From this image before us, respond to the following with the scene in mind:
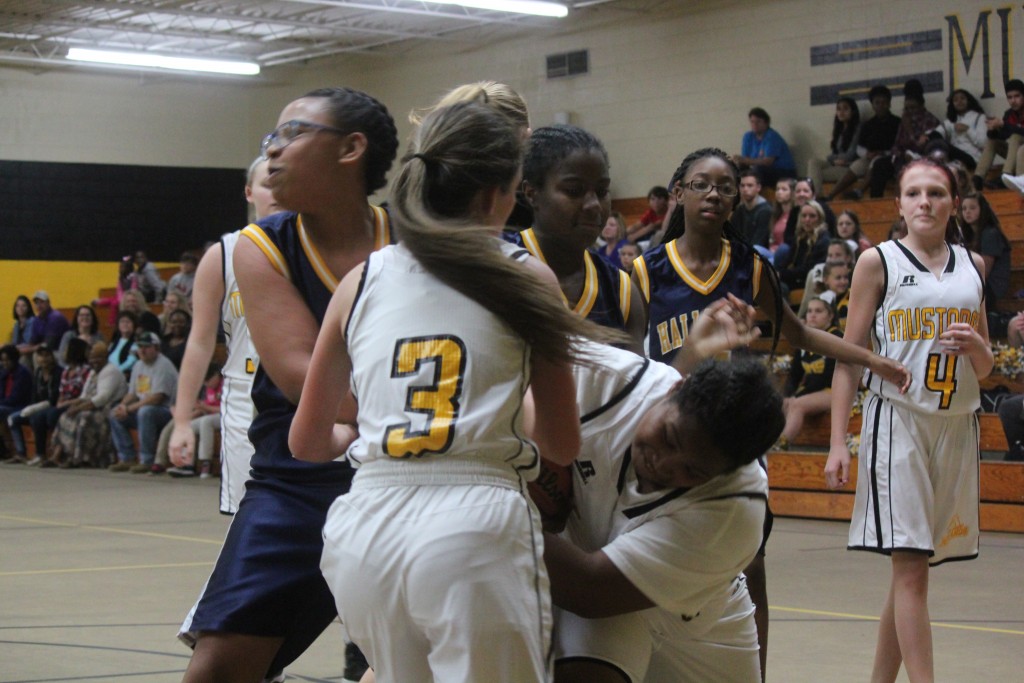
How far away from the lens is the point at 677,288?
4266 mm

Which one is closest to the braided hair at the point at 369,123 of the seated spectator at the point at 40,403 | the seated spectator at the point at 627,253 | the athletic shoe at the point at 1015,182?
the seated spectator at the point at 627,253

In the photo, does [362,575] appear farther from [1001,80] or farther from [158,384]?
[1001,80]

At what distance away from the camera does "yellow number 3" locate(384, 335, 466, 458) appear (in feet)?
7.06

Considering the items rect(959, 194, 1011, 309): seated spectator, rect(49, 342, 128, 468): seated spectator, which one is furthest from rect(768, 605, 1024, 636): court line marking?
rect(49, 342, 128, 468): seated spectator

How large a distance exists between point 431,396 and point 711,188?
7.34 feet

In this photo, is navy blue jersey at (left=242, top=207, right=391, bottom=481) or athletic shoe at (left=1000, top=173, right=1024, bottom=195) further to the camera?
athletic shoe at (left=1000, top=173, right=1024, bottom=195)

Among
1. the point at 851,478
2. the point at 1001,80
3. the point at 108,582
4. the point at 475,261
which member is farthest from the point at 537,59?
the point at 475,261

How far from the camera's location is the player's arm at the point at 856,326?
14.8 feet

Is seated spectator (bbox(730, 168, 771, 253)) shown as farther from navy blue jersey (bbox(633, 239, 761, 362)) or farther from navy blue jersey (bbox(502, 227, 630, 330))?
navy blue jersey (bbox(502, 227, 630, 330))

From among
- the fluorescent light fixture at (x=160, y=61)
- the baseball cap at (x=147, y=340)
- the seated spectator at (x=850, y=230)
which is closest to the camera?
the seated spectator at (x=850, y=230)

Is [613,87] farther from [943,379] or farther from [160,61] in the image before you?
[943,379]

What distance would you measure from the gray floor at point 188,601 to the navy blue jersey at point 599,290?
1.82 m

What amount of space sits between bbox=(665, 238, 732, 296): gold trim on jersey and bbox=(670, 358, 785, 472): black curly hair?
6.01 ft

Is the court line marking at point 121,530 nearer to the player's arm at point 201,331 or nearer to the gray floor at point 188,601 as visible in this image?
the gray floor at point 188,601
